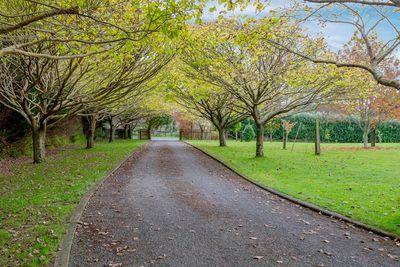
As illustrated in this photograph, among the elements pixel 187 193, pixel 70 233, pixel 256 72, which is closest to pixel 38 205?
pixel 70 233

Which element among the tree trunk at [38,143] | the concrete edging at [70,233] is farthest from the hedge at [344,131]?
the concrete edging at [70,233]

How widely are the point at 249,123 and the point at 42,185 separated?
3370cm

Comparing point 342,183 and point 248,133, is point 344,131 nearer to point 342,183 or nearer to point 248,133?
point 248,133

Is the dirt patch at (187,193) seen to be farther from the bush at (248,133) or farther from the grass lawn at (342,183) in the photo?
the bush at (248,133)

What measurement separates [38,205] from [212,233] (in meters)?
4.28

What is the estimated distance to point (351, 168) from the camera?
15.4 meters

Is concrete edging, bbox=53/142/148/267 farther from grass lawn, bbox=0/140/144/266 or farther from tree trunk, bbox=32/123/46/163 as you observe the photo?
tree trunk, bbox=32/123/46/163

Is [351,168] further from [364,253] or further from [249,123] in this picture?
[249,123]

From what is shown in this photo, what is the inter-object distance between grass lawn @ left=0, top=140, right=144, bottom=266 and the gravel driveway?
1.55 feet

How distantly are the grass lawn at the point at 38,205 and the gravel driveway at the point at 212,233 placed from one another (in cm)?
47

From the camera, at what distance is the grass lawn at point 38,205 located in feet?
19.0

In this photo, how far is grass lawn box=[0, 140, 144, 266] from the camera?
228 inches

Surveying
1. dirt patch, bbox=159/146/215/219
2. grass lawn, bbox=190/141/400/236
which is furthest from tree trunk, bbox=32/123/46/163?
grass lawn, bbox=190/141/400/236

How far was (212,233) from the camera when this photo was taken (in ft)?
22.8
